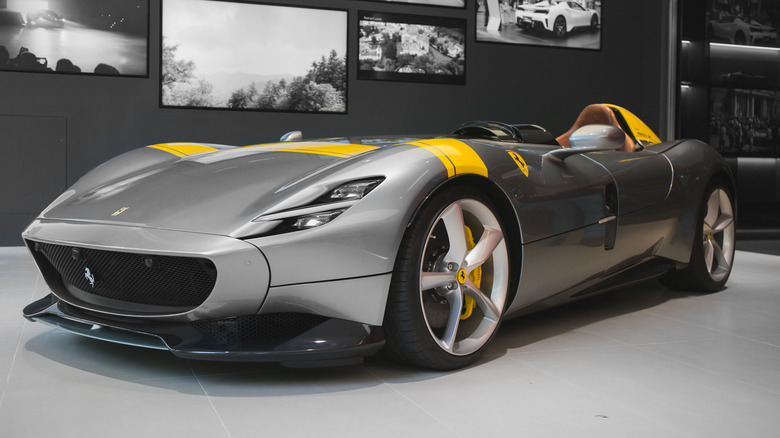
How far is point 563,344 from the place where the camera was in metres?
2.66

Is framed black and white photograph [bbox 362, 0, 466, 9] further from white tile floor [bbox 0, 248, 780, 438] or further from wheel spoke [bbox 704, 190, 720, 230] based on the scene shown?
white tile floor [bbox 0, 248, 780, 438]

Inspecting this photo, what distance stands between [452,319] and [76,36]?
4.62 m

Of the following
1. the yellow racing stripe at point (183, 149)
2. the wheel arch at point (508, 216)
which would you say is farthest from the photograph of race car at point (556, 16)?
the wheel arch at point (508, 216)

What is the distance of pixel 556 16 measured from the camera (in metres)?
7.26

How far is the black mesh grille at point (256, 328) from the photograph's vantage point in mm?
2002

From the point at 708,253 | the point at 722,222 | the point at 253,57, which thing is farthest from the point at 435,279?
the point at 253,57

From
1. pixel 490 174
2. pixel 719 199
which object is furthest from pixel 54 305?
pixel 719 199

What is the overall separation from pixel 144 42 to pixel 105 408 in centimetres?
464

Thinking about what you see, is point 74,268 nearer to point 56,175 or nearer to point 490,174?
point 490,174

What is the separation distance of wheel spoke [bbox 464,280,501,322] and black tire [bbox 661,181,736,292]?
1637 mm

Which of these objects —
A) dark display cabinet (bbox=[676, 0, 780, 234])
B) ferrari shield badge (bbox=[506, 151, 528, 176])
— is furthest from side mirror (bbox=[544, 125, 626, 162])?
dark display cabinet (bbox=[676, 0, 780, 234])

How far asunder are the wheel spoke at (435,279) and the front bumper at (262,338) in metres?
0.20

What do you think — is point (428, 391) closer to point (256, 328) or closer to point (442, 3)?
point (256, 328)

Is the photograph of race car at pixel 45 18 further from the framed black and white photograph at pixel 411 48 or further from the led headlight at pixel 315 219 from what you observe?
the led headlight at pixel 315 219
